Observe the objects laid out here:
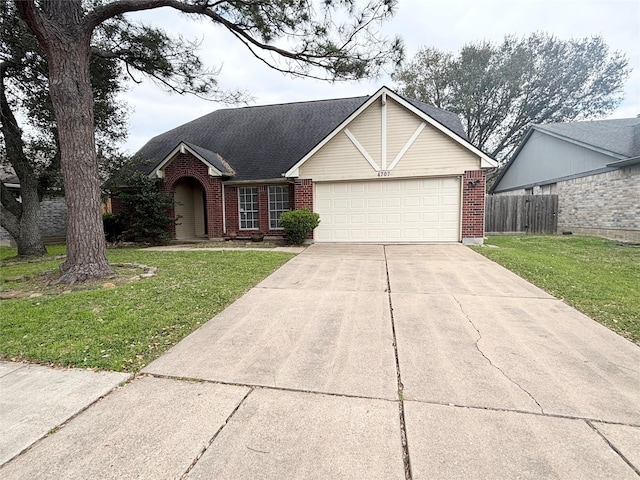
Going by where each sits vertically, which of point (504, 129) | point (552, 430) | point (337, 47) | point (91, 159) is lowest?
point (552, 430)

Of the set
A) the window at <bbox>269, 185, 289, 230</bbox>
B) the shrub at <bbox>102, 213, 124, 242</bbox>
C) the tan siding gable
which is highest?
the tan siding gable

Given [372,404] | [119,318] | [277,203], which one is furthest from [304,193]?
[372,404]

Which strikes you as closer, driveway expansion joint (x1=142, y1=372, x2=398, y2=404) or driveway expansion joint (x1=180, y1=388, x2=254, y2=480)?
driveway expansion joint (x1=180, y1=388, x2=254, y2=480)

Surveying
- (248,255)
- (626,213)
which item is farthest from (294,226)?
(626,213)

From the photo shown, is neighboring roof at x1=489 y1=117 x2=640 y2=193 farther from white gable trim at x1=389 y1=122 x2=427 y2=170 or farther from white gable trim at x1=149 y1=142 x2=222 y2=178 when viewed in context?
white gable trim at x1=149 y1=142 x2=222 y2=178

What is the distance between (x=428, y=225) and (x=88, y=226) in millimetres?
9333

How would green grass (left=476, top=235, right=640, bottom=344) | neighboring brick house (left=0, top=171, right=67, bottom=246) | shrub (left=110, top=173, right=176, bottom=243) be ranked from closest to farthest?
1. green grass (left=476, top=235, right=640, bottom=344)
2. shrub (left=110, top=173, right=176, bottom=243)
3. neighboring brick house (left=0, top=171, right=67, bottom=246)

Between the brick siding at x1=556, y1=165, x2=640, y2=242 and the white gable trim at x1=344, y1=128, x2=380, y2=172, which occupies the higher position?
the white gable trim at x1=344, y1=128, x2=380, y2=172

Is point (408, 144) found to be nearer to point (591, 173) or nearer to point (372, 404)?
point (591, 173)

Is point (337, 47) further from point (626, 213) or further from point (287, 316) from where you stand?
point (626, 213)

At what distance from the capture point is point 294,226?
34.2ft

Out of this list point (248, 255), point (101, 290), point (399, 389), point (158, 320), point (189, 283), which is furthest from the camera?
point (248, 255)

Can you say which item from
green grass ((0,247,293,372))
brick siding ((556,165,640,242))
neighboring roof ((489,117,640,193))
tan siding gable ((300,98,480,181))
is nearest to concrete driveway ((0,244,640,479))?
green grass ((0,247,293,372))

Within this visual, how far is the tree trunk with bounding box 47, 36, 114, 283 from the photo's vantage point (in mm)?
5828
